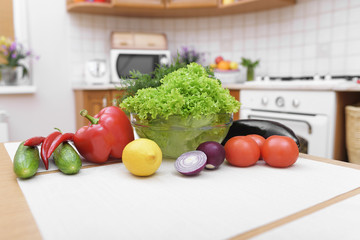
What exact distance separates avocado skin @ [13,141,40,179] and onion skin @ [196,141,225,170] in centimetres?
34

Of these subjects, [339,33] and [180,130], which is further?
[339,33]

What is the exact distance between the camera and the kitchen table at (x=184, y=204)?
0.39 metres

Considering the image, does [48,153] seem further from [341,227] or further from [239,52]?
[239,52]

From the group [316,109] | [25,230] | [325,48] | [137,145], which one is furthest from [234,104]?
[325,48]

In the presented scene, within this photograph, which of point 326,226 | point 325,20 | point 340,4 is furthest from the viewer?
point 325,20

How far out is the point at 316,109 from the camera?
6.86ft

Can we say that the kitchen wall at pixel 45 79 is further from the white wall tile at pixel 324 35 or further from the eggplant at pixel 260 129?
the eggplant at pixel 260 129

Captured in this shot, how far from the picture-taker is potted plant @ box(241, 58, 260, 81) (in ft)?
10.00

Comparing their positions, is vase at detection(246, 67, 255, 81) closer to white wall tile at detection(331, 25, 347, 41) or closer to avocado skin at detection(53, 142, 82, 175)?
white wall tile at detection(331, 25, 347, 41)

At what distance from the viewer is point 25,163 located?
2.01 feet

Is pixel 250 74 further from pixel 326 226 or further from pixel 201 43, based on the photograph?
pixel 326 226

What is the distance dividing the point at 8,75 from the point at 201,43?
6.43 ft

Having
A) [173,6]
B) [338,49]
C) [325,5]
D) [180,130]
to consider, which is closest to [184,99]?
[180,130]

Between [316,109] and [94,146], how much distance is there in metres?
1.75
